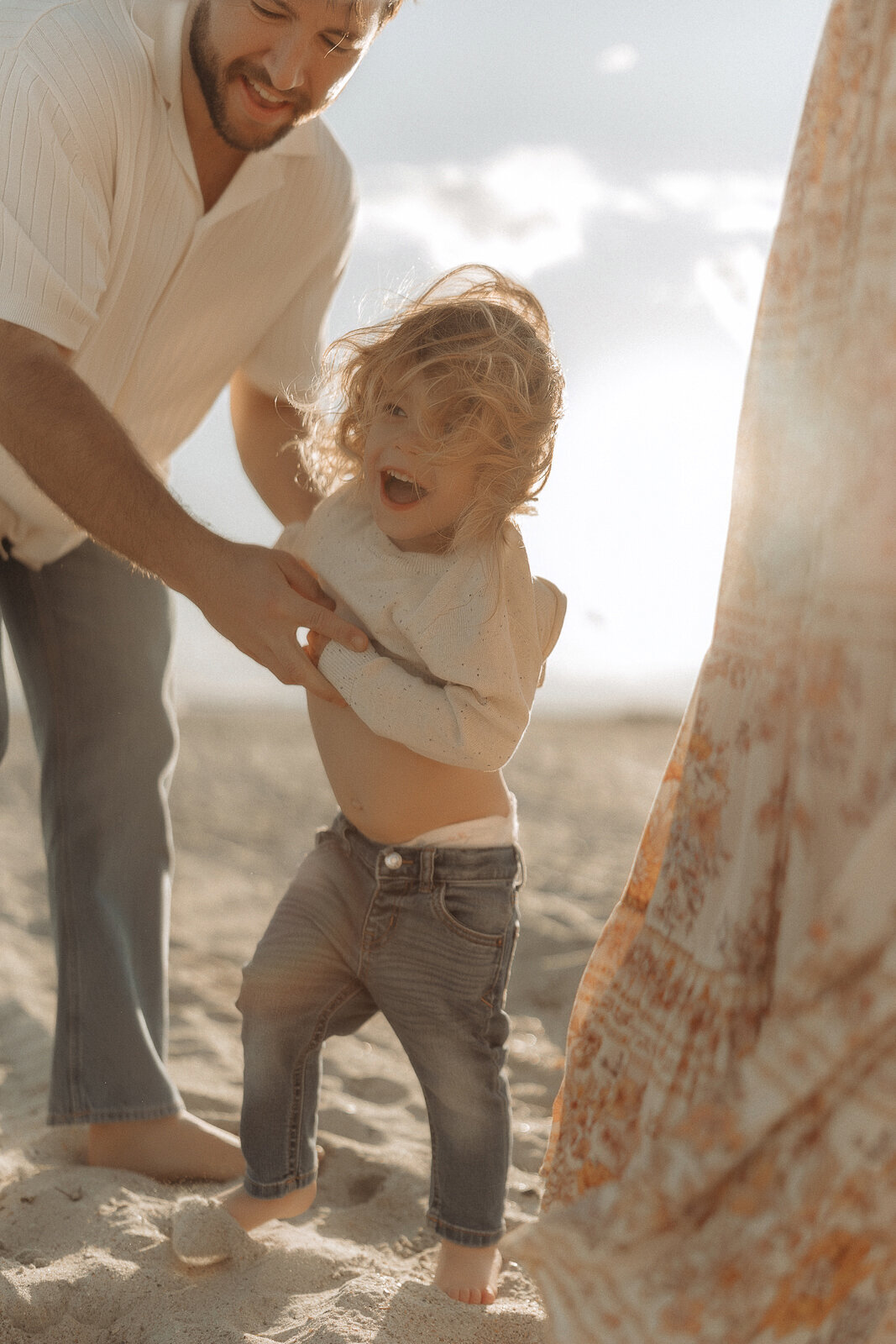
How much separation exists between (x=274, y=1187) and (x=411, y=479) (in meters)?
1.25

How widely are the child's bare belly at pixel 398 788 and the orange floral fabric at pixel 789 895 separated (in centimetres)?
47

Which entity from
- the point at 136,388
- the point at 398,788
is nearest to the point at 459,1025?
the point at 398,788

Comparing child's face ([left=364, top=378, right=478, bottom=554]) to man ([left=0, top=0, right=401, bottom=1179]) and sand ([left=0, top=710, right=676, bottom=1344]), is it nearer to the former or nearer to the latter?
man ([left=0, top=0, right=401, bottom=1179])

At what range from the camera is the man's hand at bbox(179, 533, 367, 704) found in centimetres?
A: 165

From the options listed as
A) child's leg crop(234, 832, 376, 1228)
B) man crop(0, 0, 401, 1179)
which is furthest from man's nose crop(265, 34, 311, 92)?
child's leg crop(234, 832, 376, 1228)

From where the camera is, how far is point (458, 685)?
1673 mm

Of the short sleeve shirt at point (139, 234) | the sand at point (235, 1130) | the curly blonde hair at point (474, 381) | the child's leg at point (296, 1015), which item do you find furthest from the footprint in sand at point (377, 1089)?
the curly blonde hair at point (474, 381)

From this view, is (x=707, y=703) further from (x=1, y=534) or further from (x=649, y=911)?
(x=1, y=534)

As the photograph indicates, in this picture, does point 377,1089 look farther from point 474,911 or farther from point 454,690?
point 454,690

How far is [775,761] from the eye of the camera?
1.26m

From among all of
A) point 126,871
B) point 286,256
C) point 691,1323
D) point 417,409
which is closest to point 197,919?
point 126,871

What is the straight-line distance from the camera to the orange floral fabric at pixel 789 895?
3.61 ft

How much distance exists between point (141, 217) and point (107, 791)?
3.77ft

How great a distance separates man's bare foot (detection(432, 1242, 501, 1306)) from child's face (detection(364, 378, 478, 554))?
1.15 meters
